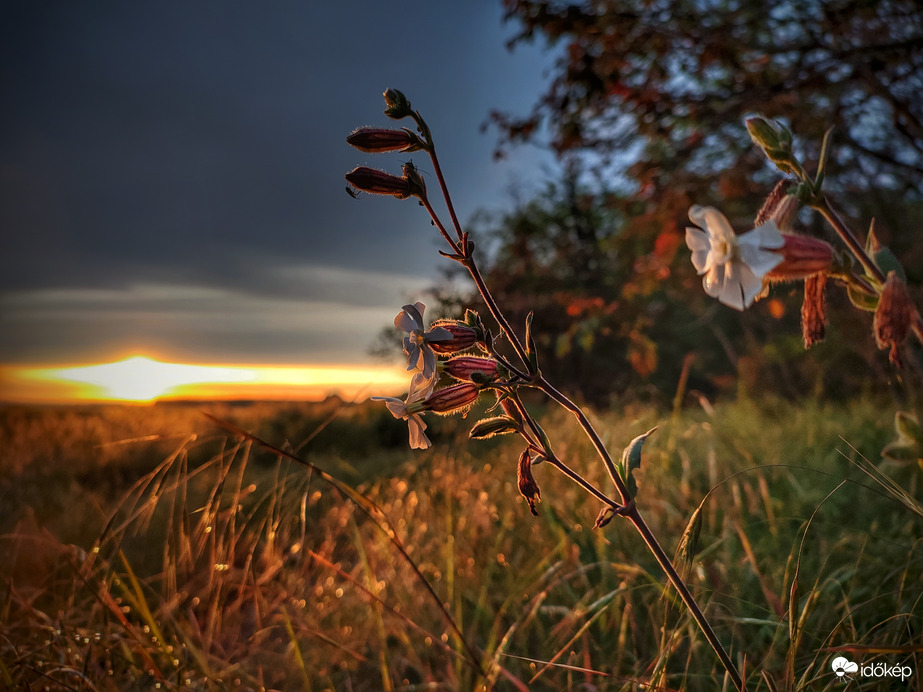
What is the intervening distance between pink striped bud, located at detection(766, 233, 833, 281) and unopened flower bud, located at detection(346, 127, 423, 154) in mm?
509

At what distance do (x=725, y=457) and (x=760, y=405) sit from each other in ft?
8.03

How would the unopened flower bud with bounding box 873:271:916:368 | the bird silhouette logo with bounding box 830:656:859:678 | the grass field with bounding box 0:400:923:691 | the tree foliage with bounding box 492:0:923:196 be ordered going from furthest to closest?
the tree foliage with bounding box 492:0:923:196, the grass field with bounding box 0:400:923:691, the bird silhouette logo with bounding box 830:656:859:678, the unopened flower bud with bounding box 873:271:916:368

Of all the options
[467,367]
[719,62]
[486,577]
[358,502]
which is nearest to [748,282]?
[467,367]

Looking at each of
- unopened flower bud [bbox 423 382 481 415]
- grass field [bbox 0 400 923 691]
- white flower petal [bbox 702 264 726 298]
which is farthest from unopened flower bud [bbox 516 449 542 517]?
white flower petal [bbox 702 264 726 298]

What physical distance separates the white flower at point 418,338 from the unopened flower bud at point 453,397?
0.05 m

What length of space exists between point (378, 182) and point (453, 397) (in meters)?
0.33

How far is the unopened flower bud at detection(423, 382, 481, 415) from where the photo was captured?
3.06 ft

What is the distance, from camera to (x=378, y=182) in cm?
92

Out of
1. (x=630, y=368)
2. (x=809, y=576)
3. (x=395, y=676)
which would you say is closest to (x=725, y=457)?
(x=809, y=576)

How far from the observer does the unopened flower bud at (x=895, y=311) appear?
688 millimetres

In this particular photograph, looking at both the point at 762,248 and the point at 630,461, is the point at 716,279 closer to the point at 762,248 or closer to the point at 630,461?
the point at 762,248

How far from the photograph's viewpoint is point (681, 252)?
5.54 metres

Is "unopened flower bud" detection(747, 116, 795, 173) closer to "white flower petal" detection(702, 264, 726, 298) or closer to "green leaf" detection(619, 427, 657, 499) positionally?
"white flower petal" detection(702, 264, 726, 298)

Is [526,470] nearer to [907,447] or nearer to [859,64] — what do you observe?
[907,447]
